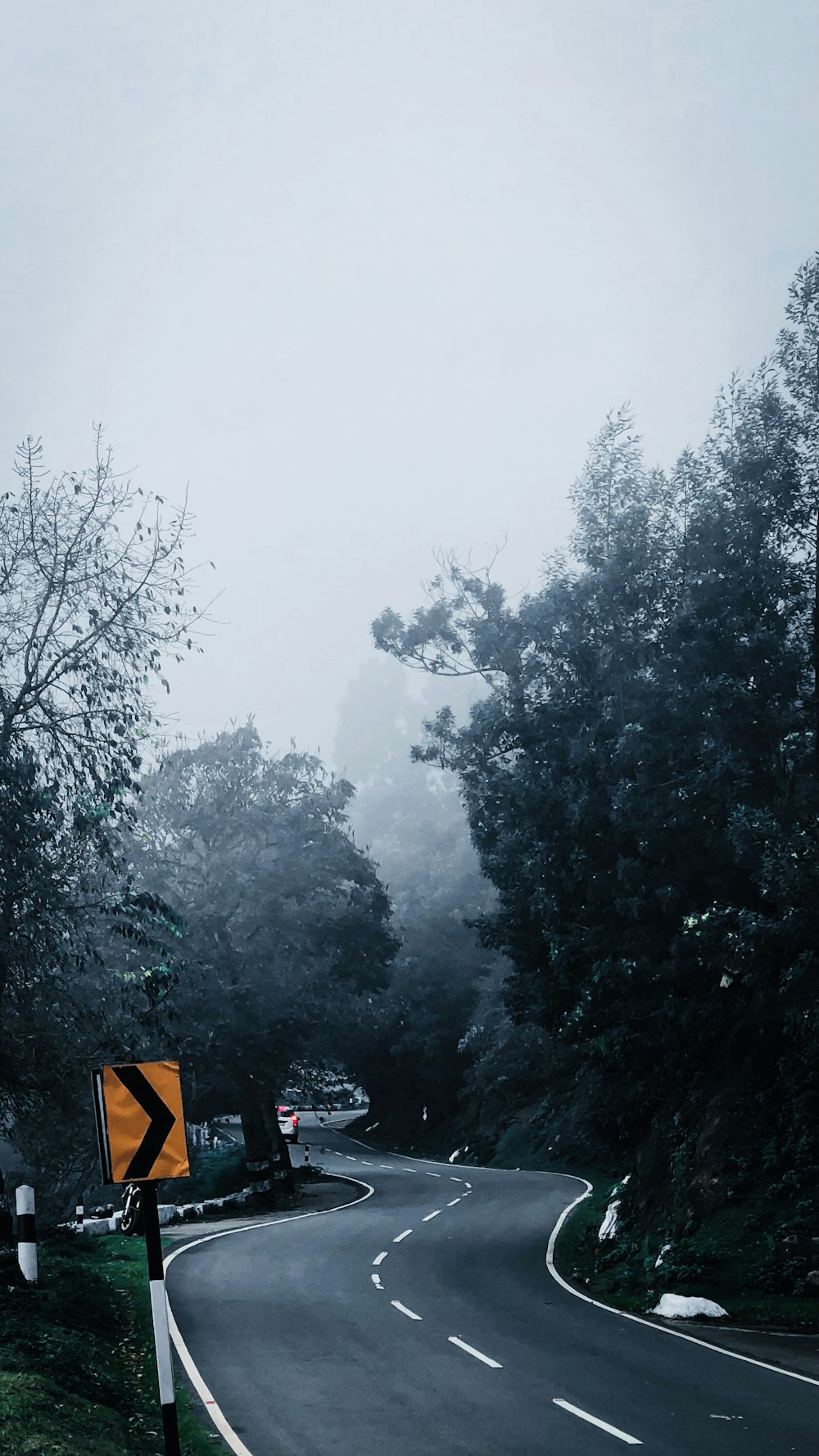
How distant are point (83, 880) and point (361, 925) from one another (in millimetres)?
28128

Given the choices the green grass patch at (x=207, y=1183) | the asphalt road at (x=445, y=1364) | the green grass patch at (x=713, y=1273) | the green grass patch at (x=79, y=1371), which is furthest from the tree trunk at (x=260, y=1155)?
the green grass patch at (x=79, y=1371)

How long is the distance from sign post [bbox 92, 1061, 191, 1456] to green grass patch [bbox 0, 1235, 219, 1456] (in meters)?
1.84

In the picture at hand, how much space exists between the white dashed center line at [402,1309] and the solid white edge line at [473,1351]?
1.58 m

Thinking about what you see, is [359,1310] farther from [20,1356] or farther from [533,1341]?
[20,1356]

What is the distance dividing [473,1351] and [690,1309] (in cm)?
444

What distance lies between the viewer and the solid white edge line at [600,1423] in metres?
11.1

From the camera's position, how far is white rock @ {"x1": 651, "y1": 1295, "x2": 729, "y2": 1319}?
17.9m

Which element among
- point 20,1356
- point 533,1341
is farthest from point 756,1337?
point 20,1356

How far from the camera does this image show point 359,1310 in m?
18.3

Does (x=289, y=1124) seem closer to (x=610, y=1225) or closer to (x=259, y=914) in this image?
(x=259, y=914)

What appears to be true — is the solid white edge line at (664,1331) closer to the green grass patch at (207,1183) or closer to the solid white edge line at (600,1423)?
the solid white edge line at (600,1423)

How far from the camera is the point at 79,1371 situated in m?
11.9

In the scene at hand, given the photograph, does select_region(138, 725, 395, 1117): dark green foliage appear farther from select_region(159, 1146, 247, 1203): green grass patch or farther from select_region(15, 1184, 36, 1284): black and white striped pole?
select_region(15, 1184, 36, 1284): black and white striped pole

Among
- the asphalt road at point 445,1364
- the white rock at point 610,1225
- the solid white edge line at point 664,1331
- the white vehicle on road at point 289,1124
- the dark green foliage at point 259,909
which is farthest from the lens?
the white vehicle on road at point 289,1124
